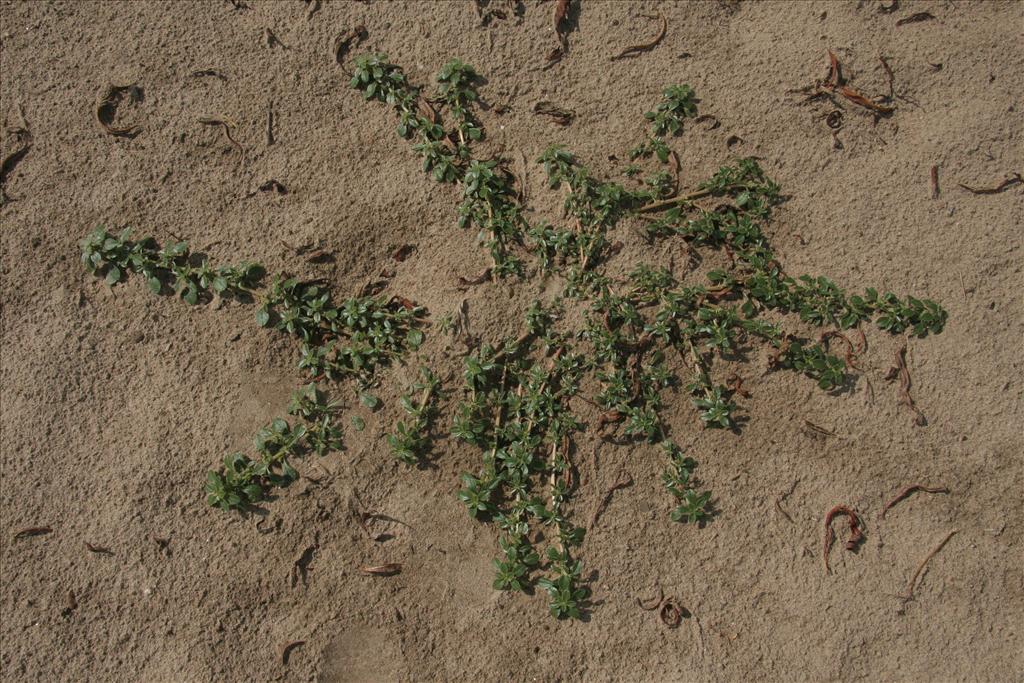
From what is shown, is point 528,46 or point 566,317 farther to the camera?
point 528,46

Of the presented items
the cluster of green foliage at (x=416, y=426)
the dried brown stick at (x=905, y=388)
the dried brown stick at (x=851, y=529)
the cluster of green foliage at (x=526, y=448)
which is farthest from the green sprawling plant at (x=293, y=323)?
the dried brown stick at (x=905, y=388)

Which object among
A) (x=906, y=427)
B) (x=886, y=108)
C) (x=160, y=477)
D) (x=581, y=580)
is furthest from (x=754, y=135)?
(x=160, y=477)

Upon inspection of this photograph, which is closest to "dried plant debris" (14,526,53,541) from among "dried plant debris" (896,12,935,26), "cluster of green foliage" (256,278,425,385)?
"cluster of green foliage" (256,278,425,385)

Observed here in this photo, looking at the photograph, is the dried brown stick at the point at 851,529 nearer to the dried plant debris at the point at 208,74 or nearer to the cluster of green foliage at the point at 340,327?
the cluster of green foliage at the point at 340,327

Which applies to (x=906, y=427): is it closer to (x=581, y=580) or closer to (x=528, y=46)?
(x=581, y=580)

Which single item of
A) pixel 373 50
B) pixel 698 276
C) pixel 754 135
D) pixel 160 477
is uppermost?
pixel 373 50

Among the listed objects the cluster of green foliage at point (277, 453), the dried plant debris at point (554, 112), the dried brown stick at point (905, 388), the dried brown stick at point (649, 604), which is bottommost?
the dried brown stick at point (649, 604)

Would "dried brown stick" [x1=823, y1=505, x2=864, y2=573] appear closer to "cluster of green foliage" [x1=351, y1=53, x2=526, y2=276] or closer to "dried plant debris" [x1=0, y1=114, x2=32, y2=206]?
"cluster of green foliage" [x1=351, y1=53, x2=526, y2=276]
